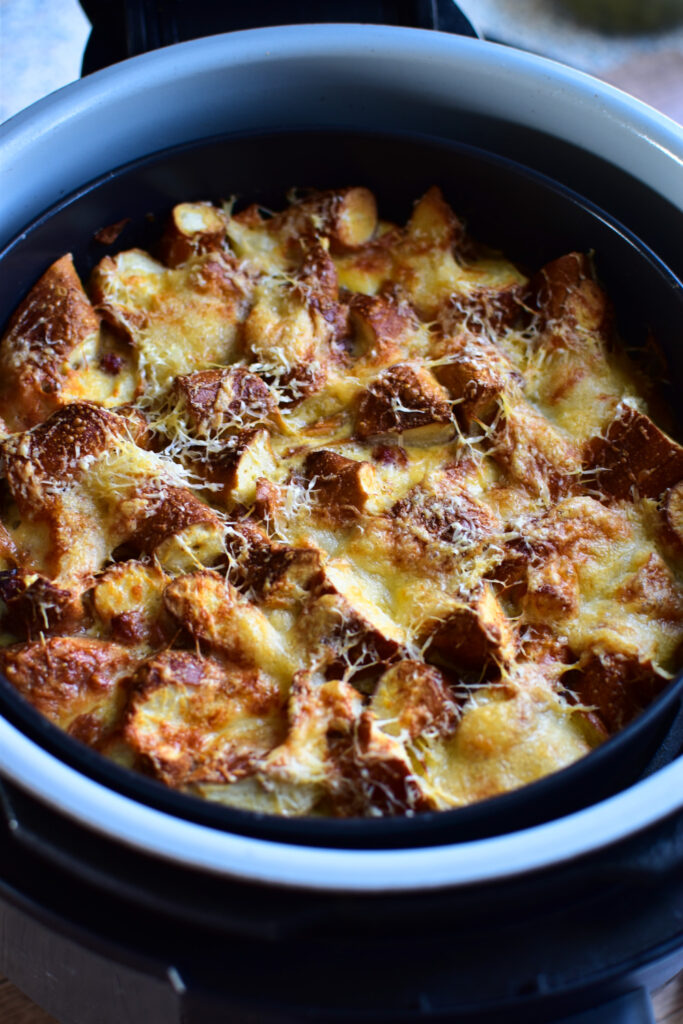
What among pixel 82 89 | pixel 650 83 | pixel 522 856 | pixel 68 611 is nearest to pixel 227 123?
pixel 82 89

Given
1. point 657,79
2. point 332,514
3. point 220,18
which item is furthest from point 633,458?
point 657,79

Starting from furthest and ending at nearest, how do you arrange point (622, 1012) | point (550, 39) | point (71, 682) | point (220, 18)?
point (550, 39)
point (220, 18)
point (71, 682)
point (622, 1012)

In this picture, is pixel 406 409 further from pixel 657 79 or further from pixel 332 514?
pixel 657 79

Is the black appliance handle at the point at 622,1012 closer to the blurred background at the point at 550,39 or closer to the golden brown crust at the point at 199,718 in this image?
the golden brown crust at the point at 199,718

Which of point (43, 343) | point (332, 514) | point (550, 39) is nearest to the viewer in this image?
point (332, 514)

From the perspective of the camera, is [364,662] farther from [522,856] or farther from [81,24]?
[81,24]

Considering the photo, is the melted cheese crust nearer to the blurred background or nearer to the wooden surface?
the blurred background
